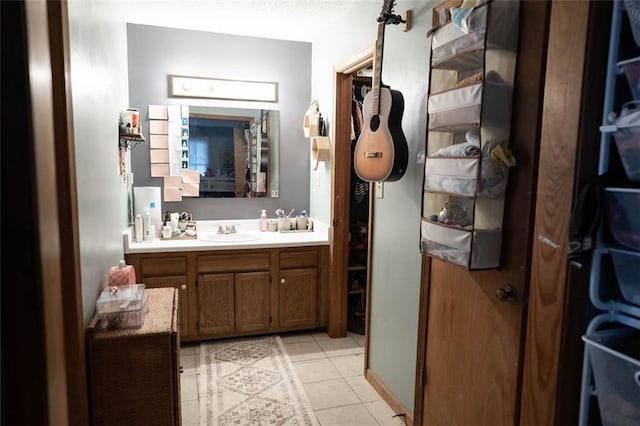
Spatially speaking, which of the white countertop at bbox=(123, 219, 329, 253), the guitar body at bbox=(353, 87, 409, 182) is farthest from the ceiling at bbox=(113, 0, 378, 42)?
the white countertop at bbox=(123, 219, 329, 253)

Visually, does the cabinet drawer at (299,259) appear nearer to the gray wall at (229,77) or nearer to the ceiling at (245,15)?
the gray wall at (229,77)

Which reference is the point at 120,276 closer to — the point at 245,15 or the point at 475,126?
the point at 475,126

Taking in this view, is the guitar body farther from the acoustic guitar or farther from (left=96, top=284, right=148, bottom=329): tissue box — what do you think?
(left=96, top=284, right=148, bottom=329): tissue box

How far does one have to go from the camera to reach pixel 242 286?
3.15 m

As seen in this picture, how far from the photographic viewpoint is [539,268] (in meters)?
1.28

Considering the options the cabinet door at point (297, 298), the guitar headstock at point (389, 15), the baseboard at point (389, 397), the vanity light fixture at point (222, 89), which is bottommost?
the baseboard at point (389, 397)

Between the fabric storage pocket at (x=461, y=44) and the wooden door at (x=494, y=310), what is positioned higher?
the fabric storage pocket at (x=461, y=44)

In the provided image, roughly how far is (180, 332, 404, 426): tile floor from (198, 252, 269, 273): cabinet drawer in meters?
0.62

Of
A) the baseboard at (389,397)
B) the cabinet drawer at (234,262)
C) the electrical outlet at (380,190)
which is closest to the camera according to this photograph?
the baseboard at (389,397)

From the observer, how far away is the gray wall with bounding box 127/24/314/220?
130 inches

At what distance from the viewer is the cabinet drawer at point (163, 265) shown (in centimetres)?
292

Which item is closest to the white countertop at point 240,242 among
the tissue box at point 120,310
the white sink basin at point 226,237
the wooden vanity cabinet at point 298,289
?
the white sink basin at point 226,237

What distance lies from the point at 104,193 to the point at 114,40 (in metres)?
1.08

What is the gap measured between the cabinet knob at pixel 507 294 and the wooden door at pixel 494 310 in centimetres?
1
